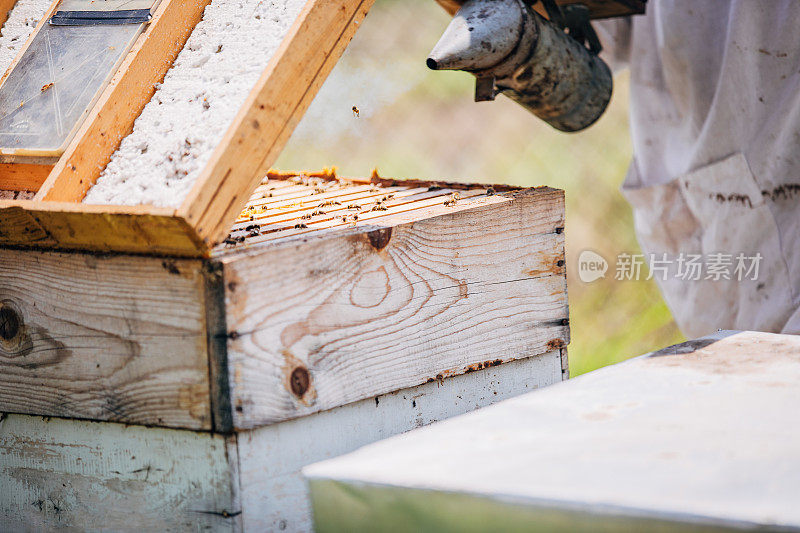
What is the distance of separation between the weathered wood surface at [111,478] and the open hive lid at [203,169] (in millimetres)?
239

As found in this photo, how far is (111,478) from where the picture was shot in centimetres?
111

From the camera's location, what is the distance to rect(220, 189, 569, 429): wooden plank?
3.39 ft

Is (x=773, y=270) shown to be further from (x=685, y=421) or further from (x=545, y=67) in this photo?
(x=685, y=421)

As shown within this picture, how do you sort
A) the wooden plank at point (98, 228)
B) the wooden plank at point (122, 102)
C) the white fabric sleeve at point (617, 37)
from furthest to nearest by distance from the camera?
the white fabric sleeve at point (617, 37) < the wooden plank at point (122, 102) < the wooden plank at point (98, 228)

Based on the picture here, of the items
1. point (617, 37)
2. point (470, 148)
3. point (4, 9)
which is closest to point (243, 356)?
point (4, 9)

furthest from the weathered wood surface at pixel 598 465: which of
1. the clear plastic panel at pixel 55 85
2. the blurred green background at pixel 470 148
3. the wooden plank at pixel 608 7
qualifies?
the blurred green background at pixel 470 148

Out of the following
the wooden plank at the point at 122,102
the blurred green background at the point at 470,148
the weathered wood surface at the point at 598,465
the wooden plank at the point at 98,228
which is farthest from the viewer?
the blurred green background at the point at 470,148

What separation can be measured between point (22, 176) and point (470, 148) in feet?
10.9

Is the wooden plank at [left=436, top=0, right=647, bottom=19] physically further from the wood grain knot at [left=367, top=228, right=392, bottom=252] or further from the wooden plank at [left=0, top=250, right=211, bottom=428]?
the wooden plank at [left=0, top=250, right=211, bottom=428]

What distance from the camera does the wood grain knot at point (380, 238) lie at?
3.80 ft

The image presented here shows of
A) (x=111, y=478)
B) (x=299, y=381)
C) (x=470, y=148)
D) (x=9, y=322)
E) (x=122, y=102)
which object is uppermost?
(x=470, y=148)

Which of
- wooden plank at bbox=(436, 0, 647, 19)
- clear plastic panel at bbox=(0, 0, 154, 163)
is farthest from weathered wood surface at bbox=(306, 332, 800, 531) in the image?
wooden plank at bbox=(436, 0, 647, 19)

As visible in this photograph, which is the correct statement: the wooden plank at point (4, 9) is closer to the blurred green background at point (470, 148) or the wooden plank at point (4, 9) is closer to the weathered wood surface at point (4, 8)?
the weathered wood surface at point (4, 8)

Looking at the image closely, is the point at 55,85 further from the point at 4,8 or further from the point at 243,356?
the point at 243,356
